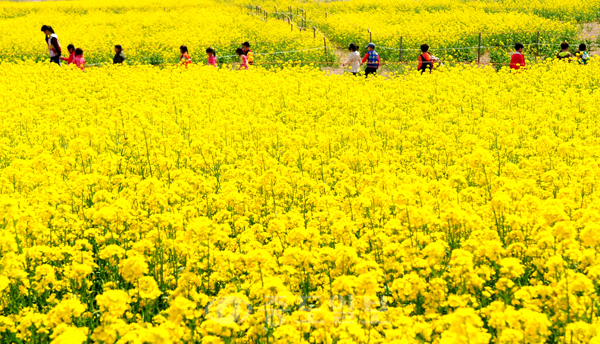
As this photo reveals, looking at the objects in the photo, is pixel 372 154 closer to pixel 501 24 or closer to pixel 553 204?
pixel 553 204

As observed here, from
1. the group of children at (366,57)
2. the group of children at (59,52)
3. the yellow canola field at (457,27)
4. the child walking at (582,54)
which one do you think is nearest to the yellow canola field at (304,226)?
the group of children at (366,57)

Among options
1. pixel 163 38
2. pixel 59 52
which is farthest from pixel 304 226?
pixel 163 38

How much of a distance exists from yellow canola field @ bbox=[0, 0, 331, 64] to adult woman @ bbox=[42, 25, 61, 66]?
14.0ft

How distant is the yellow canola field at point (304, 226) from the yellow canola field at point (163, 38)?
11.5m

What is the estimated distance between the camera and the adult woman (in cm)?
1688

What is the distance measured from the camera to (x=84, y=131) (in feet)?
31.9

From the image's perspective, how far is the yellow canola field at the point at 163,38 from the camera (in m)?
24.2

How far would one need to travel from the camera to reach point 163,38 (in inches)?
1144

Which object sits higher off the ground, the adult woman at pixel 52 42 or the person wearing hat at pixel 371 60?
the adult woman at pixel 52 42

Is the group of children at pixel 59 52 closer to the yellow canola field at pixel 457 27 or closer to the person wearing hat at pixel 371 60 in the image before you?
the person wearing hat at pixel 371 60

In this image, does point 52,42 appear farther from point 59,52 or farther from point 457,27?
point 457,27

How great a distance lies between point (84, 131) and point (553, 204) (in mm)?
7255

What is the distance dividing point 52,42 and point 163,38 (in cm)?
1232

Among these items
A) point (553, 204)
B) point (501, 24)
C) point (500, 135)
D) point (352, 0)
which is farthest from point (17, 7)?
point (553, 204)
